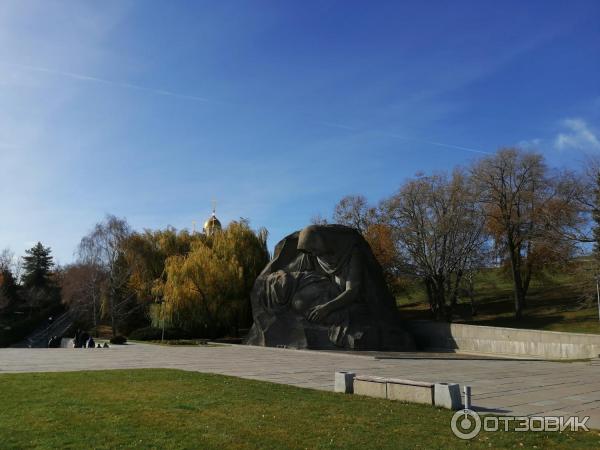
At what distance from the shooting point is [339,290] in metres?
23.8

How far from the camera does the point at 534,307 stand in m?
38.6

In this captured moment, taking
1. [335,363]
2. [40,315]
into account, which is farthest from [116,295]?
[335,363]

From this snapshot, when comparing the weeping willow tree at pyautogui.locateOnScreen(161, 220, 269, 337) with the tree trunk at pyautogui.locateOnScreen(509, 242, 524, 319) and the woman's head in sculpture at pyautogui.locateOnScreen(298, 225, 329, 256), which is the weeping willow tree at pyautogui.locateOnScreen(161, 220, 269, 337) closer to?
the woman's head in sculpture at pyautogui.locateOnScreen(298, 225, 329, 256)

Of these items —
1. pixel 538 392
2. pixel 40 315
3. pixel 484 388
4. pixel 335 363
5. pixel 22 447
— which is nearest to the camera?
pixel 22 447

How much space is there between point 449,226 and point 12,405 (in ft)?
98.1

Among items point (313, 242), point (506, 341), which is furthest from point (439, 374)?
point (506, 341)

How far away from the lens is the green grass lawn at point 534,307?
3113cm

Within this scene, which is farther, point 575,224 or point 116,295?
point 116,295

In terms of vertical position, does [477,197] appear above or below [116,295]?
above

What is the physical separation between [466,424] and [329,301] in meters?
16.4

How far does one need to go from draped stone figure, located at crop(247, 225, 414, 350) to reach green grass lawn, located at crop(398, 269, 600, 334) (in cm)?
1288

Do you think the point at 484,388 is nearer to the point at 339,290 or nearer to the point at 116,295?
the point at 339,290

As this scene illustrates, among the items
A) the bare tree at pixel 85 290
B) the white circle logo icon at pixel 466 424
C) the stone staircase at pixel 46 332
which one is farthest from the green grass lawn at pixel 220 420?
the stone staircase at pixel 46 332

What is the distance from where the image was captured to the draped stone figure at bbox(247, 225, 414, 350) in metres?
23.0
